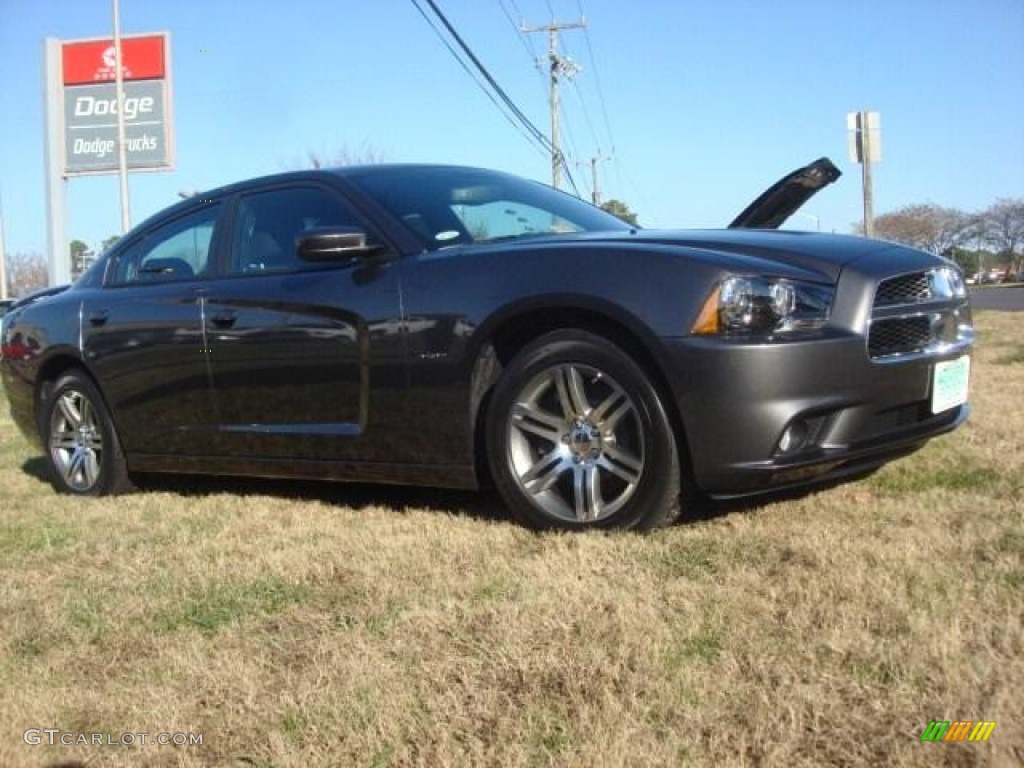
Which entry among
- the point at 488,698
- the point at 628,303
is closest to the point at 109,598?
the point at 488,698

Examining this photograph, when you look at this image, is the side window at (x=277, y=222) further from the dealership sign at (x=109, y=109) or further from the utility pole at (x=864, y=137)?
the dealership sign at (x=109, y=109)

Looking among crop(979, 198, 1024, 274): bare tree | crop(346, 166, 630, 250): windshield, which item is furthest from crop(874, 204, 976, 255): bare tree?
crop(346, 166, 630, 250): windshield

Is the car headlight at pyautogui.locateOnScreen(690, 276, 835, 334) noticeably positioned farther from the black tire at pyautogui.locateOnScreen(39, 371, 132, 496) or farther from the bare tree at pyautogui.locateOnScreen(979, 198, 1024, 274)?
the bare tree at pyautogui.locateOnScreen(979, 198, 1024, 274)

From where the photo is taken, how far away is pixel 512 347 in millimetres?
3676

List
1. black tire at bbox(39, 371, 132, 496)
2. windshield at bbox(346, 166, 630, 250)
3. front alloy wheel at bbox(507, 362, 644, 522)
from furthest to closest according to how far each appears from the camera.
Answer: black tire at bbox(39, 371, 132, 496)
windshield at bbox(346, 166, 630, 250)
front alloy wheel at bbox(507, 362, 644, 522)

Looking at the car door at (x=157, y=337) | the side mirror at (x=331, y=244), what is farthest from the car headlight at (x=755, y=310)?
the car door at (x=157, y=337)

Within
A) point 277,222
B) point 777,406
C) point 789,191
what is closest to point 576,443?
point 777,406

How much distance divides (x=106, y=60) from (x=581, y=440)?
3047 cm


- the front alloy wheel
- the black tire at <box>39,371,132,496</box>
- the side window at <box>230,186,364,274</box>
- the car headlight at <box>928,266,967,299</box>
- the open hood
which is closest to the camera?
the front alloy wheel

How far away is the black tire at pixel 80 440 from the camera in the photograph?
16.8ft

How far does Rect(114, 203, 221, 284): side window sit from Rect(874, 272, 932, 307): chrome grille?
2936 millimetres

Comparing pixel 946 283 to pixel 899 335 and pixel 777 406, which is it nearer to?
pixel 899 335

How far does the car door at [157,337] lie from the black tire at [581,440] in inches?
64.3

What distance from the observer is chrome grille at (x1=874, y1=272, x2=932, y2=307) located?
10.8ft
